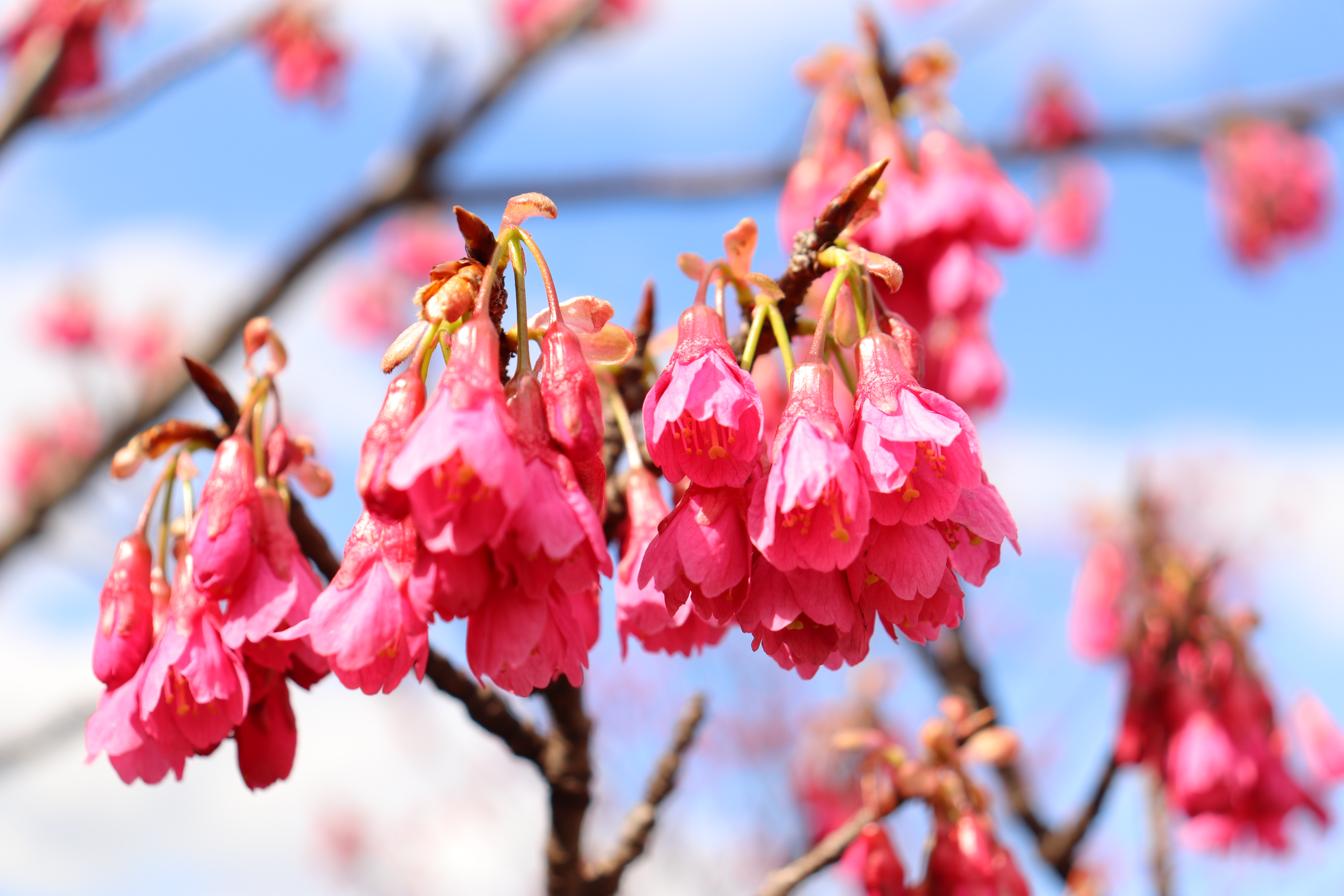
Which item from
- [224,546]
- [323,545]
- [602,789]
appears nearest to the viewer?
[224,546]

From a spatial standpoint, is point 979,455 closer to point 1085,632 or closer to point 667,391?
point 667,391

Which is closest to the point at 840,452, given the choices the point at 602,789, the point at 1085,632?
the point at 1085,632

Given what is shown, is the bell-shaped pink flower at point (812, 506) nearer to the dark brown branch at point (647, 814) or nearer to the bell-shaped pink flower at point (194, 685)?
the bell-shaped pink flower at point (194, 685)

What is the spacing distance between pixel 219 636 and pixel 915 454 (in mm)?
805

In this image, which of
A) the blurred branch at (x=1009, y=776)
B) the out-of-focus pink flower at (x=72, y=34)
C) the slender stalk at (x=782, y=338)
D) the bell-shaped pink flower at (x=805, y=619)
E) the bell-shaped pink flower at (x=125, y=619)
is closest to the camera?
the bell-shaped pink flower at (x=805, y=619)

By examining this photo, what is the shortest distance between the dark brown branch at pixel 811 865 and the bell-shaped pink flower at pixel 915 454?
933mm

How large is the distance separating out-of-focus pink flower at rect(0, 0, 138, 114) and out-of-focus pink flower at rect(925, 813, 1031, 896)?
13.2ft

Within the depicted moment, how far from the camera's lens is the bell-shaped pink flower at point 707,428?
986mm

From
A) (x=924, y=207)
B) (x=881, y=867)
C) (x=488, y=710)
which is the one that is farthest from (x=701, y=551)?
(x=924, y=207)

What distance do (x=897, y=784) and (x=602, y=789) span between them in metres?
7.73

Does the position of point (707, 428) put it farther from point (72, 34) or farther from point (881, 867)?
point (72, 34)

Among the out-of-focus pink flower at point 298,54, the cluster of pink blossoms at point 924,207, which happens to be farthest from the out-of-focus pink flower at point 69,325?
the cluster of pink blossoms at point 924,207

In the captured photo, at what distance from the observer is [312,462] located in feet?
4.54

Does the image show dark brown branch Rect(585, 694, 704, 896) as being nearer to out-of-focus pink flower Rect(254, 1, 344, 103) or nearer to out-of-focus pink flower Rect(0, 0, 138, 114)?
out-of-focus pink flower Rect(0, 0, 138, 114)
